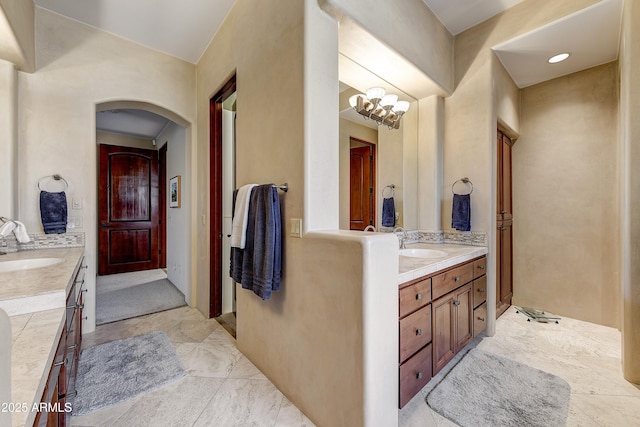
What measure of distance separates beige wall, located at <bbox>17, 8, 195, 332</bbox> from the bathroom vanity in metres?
2.78

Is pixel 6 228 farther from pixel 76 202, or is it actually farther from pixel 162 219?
pixel 162 219

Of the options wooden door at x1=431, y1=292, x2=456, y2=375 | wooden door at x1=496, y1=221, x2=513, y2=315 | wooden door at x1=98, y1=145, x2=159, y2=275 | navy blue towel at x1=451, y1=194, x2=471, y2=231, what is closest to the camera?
wooden door at x1=431, y1=292, x2=456, y2=375

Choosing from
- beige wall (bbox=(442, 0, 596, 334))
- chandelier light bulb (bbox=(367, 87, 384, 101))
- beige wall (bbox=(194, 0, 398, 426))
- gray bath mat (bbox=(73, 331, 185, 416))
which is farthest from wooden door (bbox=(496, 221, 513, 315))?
gray bath mat (bbox=(73, 331, 185, 416))

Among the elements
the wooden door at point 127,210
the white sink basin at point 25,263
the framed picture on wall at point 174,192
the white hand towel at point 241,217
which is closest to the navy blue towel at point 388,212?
the white hand towel at point 241,217

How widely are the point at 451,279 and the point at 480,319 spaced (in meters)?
0.76

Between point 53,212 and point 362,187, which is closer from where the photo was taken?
point 53,212

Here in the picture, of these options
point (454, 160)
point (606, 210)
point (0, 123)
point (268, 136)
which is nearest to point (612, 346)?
point (606, 210)

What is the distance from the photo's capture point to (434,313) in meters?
1.72

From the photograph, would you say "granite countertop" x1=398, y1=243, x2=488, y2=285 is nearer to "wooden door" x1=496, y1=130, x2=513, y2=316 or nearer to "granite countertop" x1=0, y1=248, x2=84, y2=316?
"wooden door" x1=496, y1=130, x2=513, y2=316

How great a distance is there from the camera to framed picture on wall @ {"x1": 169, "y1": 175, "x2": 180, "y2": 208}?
12.7ft

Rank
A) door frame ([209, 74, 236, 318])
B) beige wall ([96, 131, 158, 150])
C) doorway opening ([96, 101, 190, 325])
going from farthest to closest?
beige wall ([96, 131, 158, 150]) → doorway opening ([96, 101, 190, 325]) → door frame ([209, 74, 236, 318])

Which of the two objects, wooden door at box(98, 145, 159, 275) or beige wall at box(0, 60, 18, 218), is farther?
wooden door at box(98, 145, 159, 275)

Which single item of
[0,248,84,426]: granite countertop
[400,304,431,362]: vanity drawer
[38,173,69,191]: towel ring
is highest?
[38,173,69,191]: towel ring

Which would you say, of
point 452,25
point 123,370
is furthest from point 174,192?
point 452,25
